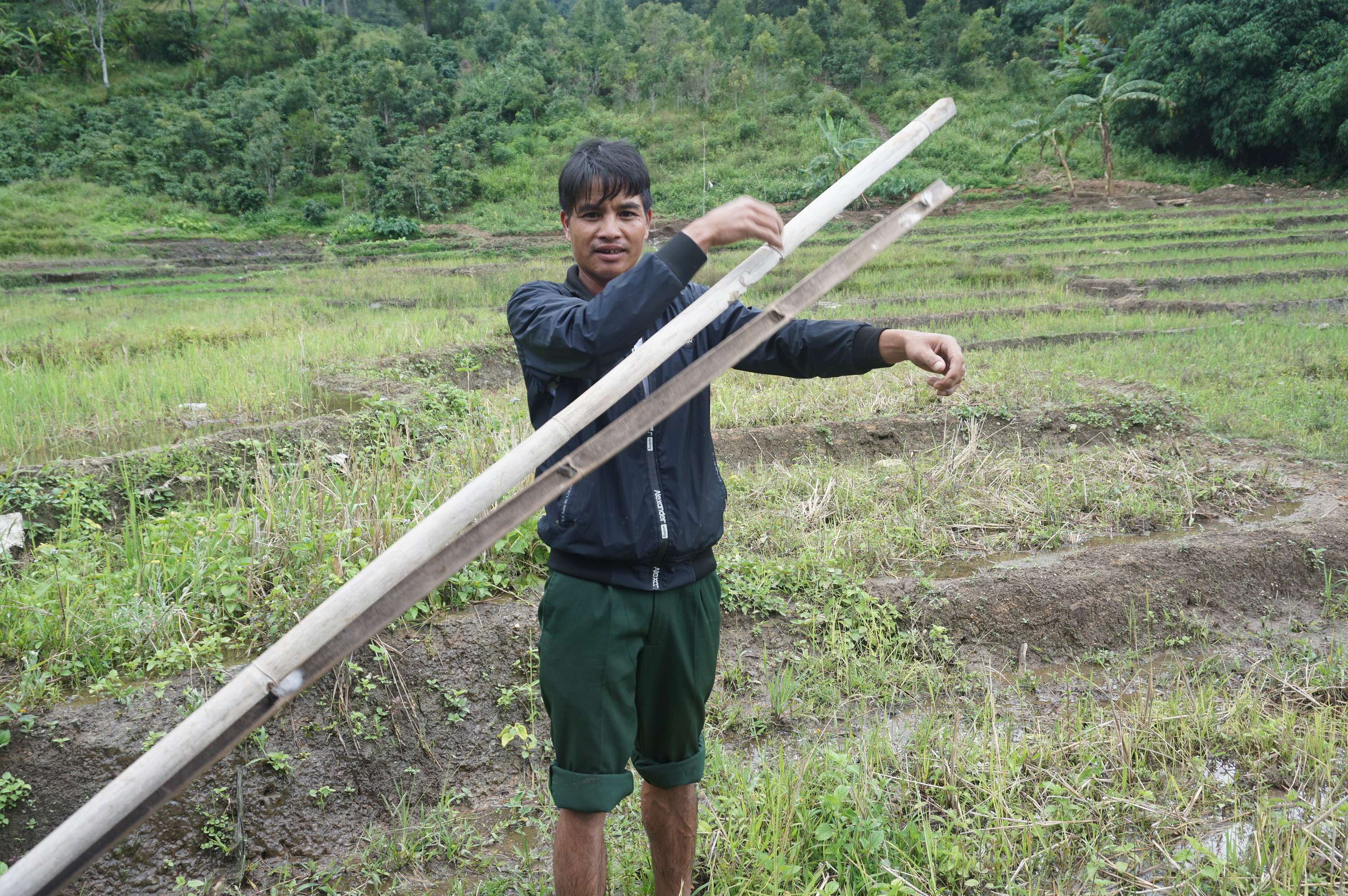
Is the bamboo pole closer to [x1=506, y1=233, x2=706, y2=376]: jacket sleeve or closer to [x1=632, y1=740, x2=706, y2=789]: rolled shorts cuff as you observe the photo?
[x1=506, y1=233, x2=706, y2=376]: jacket sleeve

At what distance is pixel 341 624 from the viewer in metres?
1.12

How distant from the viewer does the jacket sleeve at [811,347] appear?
1617 millimetres

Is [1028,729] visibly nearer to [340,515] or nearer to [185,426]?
[340,515]

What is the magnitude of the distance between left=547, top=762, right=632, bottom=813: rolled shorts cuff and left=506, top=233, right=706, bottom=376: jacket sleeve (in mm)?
694

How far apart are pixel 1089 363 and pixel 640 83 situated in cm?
2667

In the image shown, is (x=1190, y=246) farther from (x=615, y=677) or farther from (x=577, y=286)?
(x=615, y=677)

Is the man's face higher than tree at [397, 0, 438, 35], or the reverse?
tree at [397, 0, 438, 35]

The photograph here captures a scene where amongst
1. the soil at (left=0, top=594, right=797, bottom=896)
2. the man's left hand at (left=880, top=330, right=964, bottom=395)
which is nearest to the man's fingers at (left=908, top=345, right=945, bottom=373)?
the man's left hand at (left=880, top=330, right=964, bottom=395)

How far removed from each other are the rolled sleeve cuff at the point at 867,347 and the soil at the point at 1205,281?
34.3 feet

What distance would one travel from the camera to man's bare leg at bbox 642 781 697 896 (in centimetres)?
167

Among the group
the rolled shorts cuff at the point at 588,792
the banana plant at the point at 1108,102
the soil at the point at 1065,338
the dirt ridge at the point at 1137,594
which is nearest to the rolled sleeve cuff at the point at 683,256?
the rolled shorts cuff at the point at 588,792

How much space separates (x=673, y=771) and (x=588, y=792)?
8.0 inches

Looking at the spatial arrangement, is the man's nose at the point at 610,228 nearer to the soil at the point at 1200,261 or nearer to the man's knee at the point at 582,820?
the man's knee at the point at 582,820

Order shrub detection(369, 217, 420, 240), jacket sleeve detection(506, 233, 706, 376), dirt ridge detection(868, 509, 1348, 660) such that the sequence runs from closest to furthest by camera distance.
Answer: jacket sleeve detection(506, 233, 706, 376) → dirt ridge detection(868, 509, 1348, 660) → shrub detection(369, 217, 420, 240)
